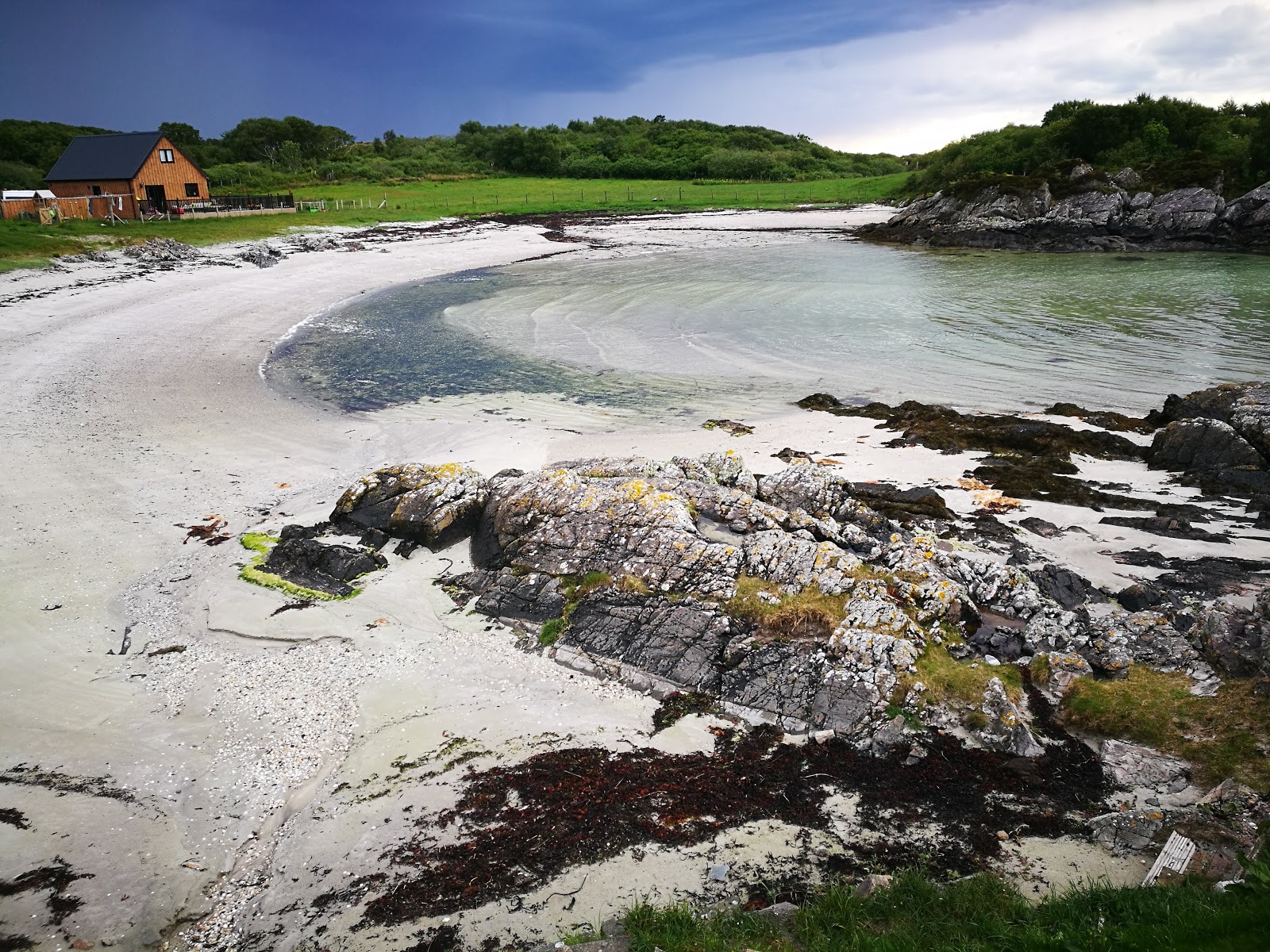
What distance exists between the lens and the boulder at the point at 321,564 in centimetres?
1085

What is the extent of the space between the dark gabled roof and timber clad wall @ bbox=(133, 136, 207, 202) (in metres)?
0.54

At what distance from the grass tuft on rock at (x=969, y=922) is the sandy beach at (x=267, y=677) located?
0.72 meters

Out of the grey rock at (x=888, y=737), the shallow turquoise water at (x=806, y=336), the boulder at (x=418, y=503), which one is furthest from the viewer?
the shallow turquoise water at (x=806, y=336)

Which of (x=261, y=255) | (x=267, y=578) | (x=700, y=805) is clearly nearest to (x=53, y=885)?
(x=267, y=578)

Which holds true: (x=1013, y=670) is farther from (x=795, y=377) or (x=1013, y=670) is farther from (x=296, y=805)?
(x=795, y=377)

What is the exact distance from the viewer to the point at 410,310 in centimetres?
3381

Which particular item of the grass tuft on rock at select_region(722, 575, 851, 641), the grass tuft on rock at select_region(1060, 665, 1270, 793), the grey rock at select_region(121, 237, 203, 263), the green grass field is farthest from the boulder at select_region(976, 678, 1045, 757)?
the grey rock at select_region(121, 237, 203, 263)

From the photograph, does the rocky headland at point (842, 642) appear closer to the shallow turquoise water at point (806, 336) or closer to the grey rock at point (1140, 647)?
the grey rock at point (1140, 647)

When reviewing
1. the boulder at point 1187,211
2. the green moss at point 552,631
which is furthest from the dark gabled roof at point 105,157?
the boulder at point 1187,211

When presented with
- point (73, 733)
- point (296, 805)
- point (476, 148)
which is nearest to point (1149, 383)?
point (296, 805)

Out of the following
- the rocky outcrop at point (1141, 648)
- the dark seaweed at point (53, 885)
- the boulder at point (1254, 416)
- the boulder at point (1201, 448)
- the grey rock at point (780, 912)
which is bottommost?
the dark seaweed at point (53, 885)

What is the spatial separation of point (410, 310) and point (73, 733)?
92.0 ft

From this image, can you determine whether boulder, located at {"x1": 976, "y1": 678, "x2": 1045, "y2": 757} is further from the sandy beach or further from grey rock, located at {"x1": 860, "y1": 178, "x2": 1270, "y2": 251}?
grey rock, located at {"x1": 860, "y1": 178, "x2": 1270, "y2": 251}

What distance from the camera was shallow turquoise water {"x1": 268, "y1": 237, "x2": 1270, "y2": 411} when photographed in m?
20.8
